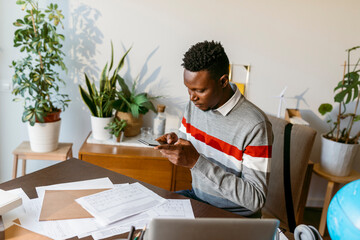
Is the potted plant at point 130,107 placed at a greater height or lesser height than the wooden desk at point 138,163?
greater

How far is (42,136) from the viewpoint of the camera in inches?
85.7

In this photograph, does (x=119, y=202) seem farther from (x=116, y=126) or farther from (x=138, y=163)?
(x=116, y=126)

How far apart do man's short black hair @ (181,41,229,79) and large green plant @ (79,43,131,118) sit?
1.05 m

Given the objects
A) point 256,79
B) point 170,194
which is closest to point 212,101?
point 170,194

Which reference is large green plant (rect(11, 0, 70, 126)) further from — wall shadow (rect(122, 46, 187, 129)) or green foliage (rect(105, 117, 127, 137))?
wall shadow (rect(122, 46, 187, 129))

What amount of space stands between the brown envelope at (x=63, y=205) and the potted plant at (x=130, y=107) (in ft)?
3.56

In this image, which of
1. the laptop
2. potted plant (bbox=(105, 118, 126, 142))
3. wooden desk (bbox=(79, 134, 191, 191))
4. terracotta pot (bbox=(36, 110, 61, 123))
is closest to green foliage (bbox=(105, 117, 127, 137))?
potted plant (bbox=(105, 118, 126, 142))

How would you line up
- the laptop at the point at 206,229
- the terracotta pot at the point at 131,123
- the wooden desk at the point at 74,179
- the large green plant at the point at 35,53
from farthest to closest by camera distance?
the terracotta pot at the point at 131,123, the large green plant at the point at 35,53, the wooden desk at the point at 74,179, the laptop at the point at 206,229

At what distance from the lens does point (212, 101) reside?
137 centimetres

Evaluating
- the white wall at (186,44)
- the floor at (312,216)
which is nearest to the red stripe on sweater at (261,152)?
the white wall at (186,44)

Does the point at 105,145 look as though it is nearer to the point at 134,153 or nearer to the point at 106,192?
the point at 134,153

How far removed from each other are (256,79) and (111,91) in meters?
1.21

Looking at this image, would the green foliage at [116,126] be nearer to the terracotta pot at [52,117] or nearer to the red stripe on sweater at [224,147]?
the terracotta pot at [52,117]

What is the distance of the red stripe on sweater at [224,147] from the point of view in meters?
1.30
